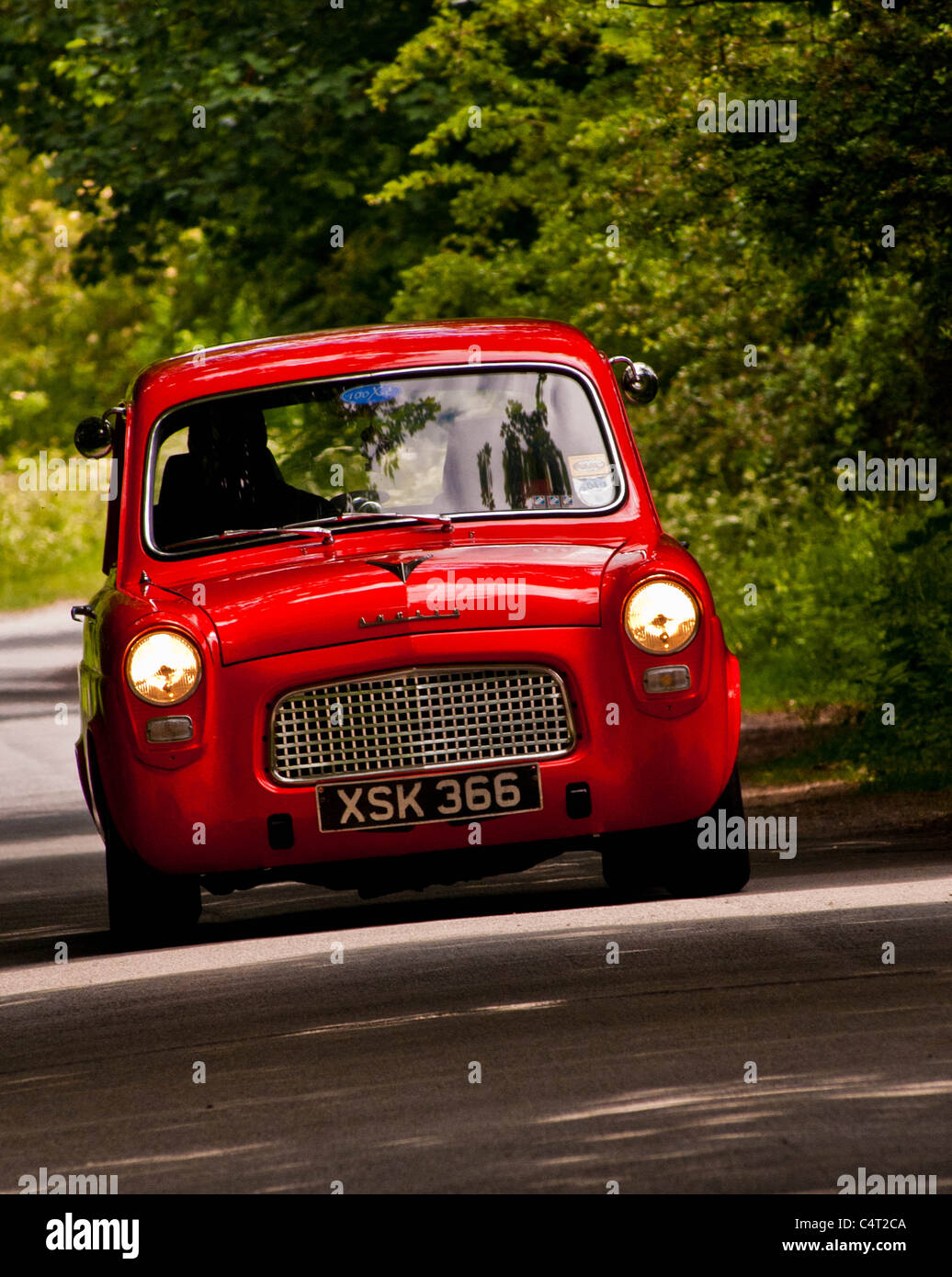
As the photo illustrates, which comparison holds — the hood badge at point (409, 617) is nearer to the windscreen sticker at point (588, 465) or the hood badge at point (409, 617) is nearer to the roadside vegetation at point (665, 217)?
the windscreen sticker at point (588, 465)

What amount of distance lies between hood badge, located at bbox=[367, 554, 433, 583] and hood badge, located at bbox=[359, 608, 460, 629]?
156 millimetres

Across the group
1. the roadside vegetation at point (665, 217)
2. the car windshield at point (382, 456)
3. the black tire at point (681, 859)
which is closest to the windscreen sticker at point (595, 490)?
the car windshield at point (382, 456)

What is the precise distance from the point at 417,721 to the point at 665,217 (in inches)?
375

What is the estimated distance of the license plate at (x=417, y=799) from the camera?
8.60 metres

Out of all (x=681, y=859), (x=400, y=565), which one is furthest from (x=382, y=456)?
(x=681, y=859)

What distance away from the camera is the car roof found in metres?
9.93

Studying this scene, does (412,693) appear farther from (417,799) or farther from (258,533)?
(258,533)

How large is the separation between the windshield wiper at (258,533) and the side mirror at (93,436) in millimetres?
740

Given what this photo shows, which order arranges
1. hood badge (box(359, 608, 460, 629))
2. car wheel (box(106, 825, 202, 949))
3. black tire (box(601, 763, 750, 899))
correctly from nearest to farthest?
hood badge (box(359, 608, 460, 629)), black tire (box(601, 763, 750, 899)), car wheel (box(106, 825, 202, 949))

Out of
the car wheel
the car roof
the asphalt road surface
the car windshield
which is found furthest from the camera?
the car roof

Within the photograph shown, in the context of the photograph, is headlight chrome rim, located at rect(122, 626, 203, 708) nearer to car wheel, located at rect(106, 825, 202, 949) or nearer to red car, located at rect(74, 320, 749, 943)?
red car, located at rect(74, 320, 749, 943)

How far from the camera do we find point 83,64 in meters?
27.7

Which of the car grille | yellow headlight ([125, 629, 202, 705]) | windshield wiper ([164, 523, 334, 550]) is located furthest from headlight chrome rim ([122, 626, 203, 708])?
windshield wiper ([164, 523, 334, 550])

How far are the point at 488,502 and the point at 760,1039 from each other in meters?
2.98
